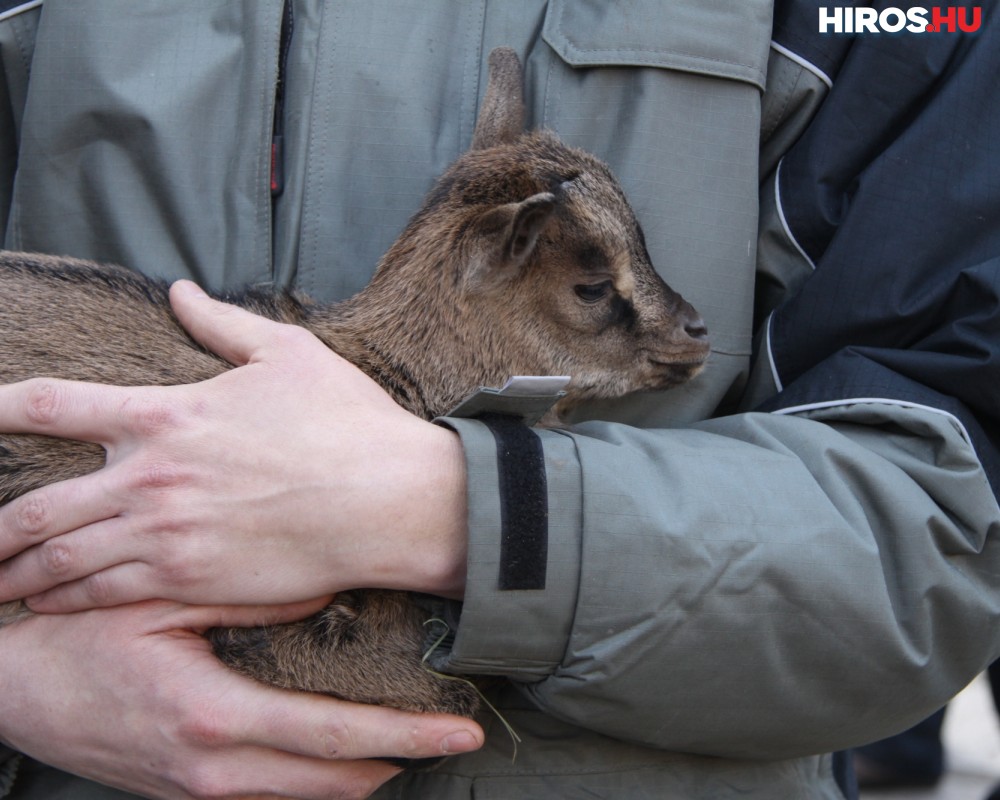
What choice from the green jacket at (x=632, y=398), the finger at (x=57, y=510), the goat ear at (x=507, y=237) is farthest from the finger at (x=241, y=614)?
the goat ear at (x=507, y=237)

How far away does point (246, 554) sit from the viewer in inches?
81.5

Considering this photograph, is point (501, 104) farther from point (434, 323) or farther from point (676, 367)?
point (676, 367)

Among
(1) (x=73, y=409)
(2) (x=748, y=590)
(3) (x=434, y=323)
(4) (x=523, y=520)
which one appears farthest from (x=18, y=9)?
(2) (x=748, y=590)

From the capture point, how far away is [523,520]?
202 centimetres

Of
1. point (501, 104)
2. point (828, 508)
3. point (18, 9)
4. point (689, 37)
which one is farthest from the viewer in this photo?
point (501, 104)

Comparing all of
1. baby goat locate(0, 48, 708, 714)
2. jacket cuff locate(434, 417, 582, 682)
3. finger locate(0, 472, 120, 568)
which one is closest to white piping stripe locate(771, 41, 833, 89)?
baby goat locate(0, 48, 708, 714)

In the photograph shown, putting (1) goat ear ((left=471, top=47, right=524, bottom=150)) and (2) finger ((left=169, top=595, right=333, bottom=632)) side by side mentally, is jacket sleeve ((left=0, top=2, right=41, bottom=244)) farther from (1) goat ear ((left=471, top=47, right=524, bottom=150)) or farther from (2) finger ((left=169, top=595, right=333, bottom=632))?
(2) finger ((left=169, top=595, right=333, bottom=632))

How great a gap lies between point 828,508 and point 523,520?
0.61 metres

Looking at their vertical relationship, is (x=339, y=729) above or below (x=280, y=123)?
below

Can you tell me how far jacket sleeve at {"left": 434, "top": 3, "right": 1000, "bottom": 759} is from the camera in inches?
80.0

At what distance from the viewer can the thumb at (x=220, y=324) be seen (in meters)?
2.37

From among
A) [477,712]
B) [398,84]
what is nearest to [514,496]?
[477,712]

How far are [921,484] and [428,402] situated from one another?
1.29m

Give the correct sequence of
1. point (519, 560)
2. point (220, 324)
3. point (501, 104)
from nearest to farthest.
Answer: point (519, 560) < point (220, 324) < point (501, 104)
